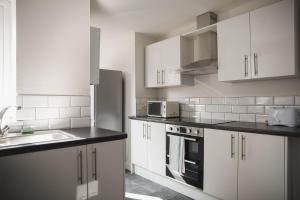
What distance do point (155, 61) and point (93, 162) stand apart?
7.51 feet

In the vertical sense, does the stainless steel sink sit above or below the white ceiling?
below

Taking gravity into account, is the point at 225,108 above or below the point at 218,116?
above

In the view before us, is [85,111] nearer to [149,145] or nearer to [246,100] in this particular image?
[149,145]

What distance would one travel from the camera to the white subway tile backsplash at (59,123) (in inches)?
75.8

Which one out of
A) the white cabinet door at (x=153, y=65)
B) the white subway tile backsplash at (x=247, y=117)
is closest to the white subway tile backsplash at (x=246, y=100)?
the white subway tile backsplash at (x=247, y=117)

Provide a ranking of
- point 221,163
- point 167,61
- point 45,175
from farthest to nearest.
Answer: point 167,61 → point 221,163 → point 45,175

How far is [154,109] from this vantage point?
3.25 metres

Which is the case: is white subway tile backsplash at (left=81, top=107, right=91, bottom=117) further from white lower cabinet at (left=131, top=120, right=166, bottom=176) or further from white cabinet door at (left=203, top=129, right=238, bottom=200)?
white cabinet door at (left=203, top=129, right=238, bottom=200)

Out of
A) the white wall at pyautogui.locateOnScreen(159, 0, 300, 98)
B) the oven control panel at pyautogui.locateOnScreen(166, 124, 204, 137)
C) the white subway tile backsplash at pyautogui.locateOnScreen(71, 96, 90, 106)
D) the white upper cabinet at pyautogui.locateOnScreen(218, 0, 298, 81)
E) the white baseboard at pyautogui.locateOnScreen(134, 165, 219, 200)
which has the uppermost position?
the white upper cabinet at pyautogui.locateOnScreen(218, 0, 298, 81)

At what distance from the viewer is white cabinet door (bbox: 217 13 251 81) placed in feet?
7.24

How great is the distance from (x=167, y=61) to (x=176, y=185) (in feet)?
6.00

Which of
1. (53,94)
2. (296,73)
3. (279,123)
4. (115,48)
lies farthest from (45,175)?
(115,48)

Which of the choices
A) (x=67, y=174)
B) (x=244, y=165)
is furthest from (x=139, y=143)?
(x=67, y=174)

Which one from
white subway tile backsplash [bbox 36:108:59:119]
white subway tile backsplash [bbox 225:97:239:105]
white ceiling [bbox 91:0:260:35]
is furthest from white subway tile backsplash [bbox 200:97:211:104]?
white subway tile backsplash [bbox 36:108:59:119]
